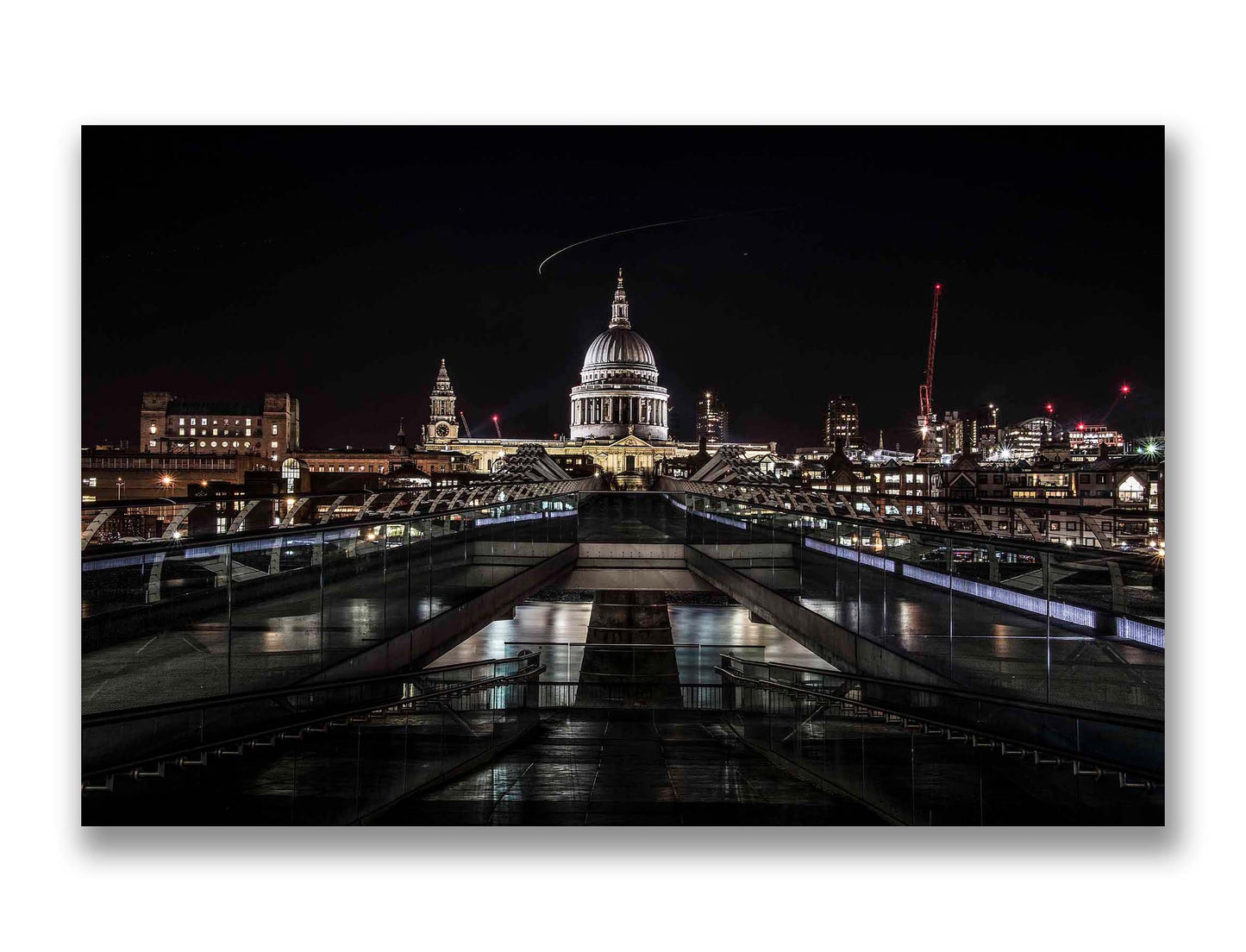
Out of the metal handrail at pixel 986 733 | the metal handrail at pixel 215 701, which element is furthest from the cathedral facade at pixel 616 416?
the metal handrail at pixel 215 701

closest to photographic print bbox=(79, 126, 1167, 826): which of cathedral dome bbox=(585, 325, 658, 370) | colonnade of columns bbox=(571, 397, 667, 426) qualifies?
colonnade of columns bbox=(571, 397, 667, 426)

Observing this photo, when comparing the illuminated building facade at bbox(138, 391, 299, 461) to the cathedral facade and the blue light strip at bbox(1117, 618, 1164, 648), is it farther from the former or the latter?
the cathedral facade

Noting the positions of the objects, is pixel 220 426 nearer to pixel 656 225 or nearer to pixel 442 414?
pixel 656 225

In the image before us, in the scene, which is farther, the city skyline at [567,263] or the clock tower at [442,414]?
the clock tower at [442,414]

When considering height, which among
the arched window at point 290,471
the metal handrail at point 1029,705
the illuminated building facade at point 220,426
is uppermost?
the illuminated building facade at point 220,426

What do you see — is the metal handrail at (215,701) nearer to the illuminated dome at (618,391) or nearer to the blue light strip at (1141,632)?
the blue light strip at (1141,632)

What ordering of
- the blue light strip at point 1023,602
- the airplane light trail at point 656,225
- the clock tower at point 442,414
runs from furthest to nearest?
the clock tower at point 442,414, the airplane light trail at point 656,225, the blue light strip at point 1023,602
